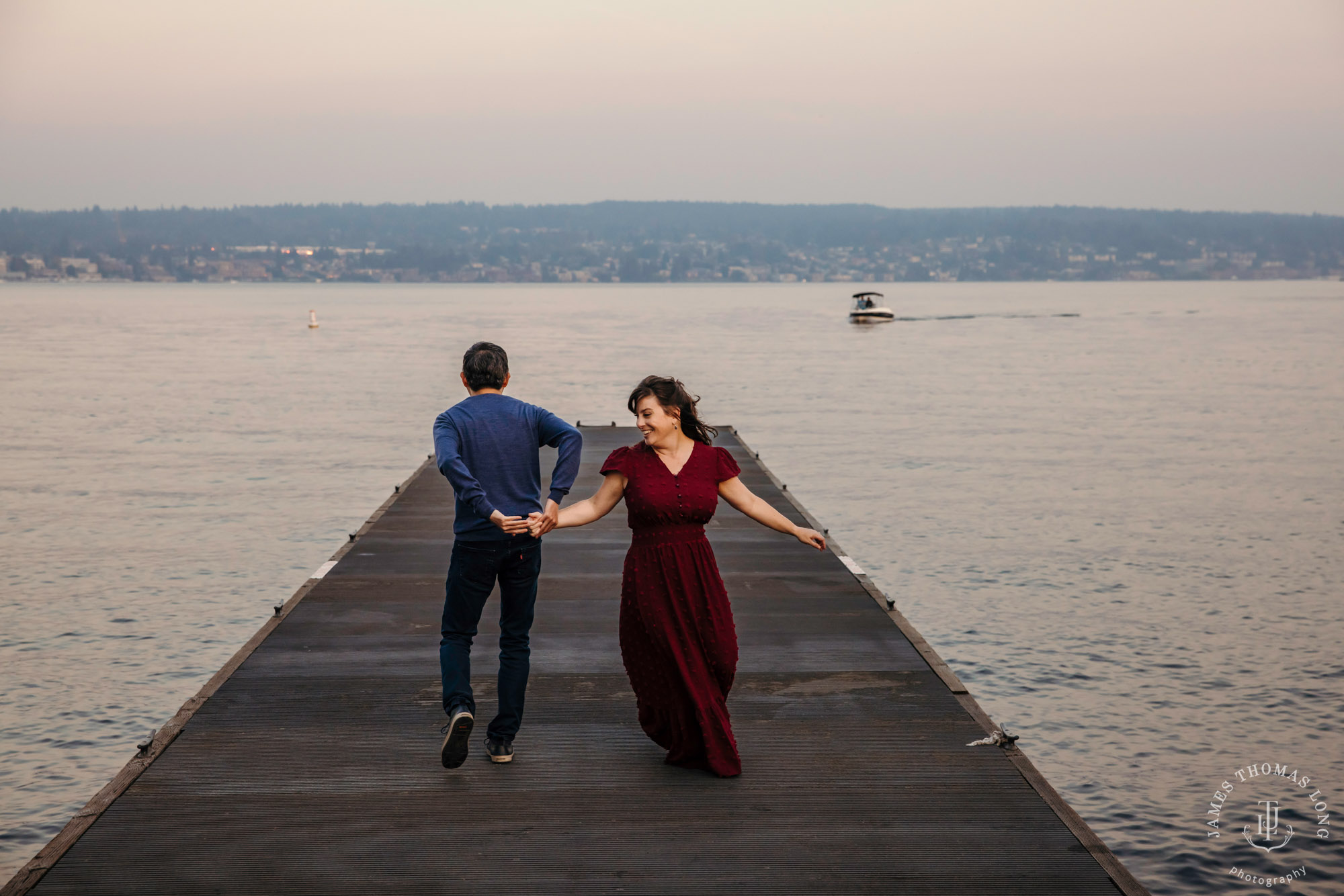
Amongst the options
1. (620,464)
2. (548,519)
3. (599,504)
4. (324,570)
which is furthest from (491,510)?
(324,570)

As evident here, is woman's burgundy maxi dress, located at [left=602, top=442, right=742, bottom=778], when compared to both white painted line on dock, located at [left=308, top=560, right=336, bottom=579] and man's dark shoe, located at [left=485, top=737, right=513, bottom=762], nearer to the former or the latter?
man's dark shoe, located at [left=485, top=737, right=513, bottom=762]

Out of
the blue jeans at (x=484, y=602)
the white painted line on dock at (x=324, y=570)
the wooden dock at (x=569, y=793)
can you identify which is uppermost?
the blue jeans at (x=484, y=602)

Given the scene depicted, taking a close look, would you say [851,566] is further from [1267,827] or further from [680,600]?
[680,600]

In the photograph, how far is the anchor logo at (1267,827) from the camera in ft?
25.9

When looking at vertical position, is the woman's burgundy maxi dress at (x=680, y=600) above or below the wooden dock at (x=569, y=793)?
above

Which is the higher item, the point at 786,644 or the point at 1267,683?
the point at 786,644

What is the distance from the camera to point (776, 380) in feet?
157

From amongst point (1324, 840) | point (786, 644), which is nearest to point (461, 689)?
point (786, 644)

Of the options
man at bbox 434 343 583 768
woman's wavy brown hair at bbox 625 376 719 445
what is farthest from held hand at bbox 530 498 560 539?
woman's wavy brown hair at bbox 625 376 719 445

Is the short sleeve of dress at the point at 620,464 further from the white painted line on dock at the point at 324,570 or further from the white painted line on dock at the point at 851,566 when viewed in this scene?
the white painted line on dock at the point at 324,570

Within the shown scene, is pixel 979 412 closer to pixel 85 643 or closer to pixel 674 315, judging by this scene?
pixel 85 643

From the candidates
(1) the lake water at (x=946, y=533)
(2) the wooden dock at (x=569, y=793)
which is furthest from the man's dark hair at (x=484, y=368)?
(1) the lake water at (x=946, y=533)

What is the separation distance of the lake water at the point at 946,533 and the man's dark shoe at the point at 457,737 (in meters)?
2.27

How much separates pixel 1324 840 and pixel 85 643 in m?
11.2
